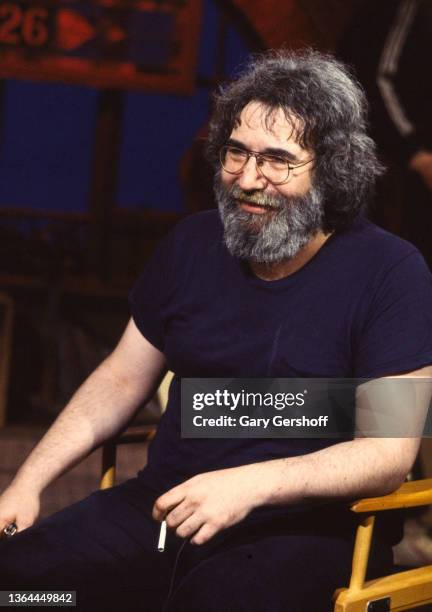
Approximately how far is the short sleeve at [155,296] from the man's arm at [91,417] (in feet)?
0.09

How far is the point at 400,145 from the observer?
11.4 ft

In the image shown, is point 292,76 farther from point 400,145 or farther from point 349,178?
point 400,145

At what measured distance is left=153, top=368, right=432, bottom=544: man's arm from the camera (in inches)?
62.9

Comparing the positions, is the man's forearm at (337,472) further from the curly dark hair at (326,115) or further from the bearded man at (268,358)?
the curly dark hair at (326,115)

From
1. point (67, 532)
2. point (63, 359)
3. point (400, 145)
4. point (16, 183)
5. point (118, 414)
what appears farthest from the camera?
point (16, 183)

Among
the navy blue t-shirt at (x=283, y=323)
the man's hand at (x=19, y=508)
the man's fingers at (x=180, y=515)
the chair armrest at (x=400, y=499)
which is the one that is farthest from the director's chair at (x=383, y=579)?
the man's hand at (x=19, y=508)

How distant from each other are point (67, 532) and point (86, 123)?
16.6ft

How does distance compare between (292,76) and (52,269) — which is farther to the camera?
(52,269)

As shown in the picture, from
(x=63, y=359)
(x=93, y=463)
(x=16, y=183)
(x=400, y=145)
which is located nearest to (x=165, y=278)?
(x=400, y=145)

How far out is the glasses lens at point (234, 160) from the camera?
190 centimetres

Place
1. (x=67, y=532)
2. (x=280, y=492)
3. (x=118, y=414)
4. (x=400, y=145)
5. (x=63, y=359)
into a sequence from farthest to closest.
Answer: (x=63, y=359)
(x=400, y=145)
(x=118, y=414)
(x=67, y=532)
(x=280, y=492)

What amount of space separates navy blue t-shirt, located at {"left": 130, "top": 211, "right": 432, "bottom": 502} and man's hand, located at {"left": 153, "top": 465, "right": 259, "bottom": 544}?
196 mm

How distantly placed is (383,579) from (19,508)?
68 cm

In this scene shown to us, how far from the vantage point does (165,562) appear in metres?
1.87
